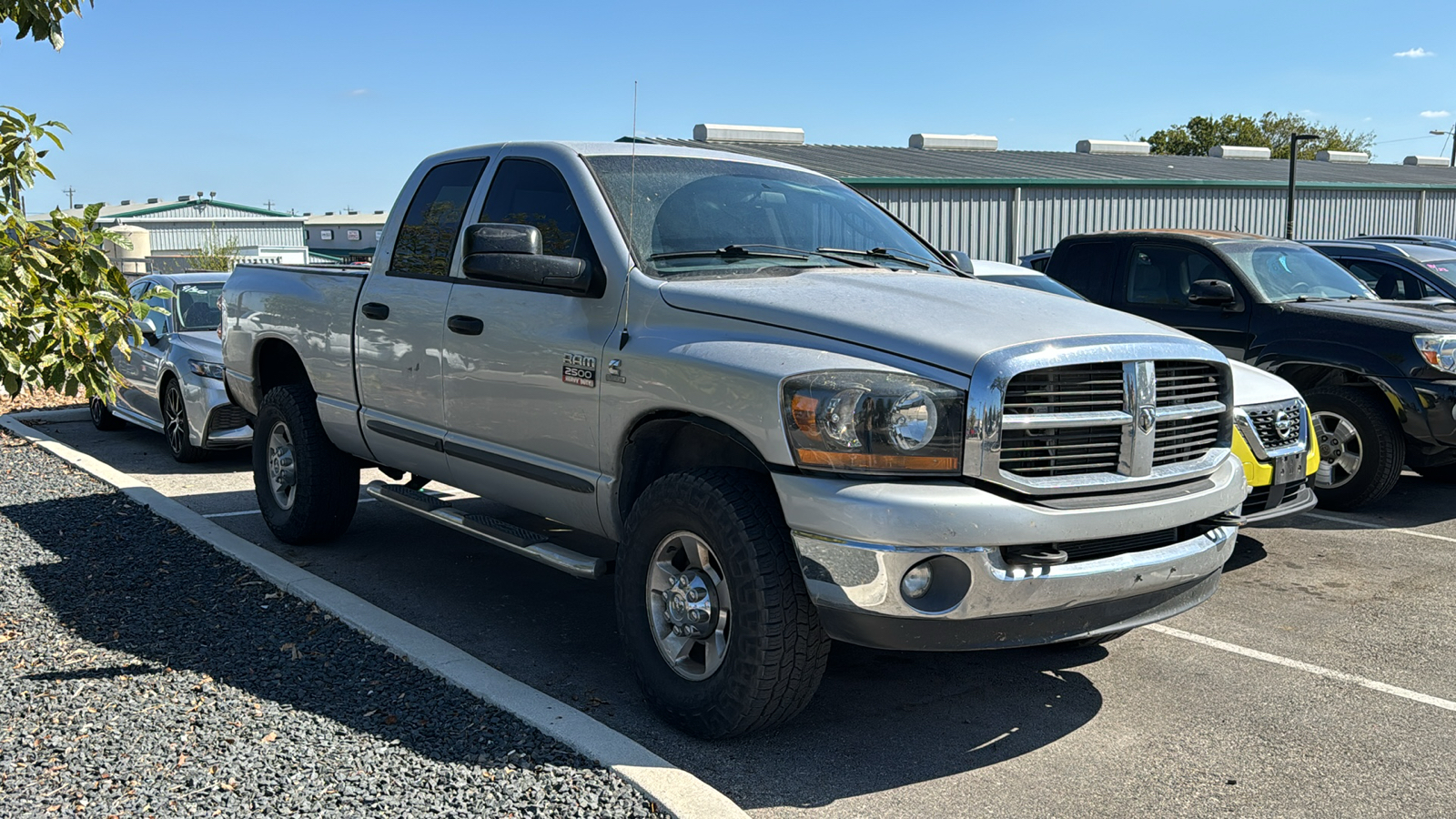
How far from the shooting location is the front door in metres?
4.70

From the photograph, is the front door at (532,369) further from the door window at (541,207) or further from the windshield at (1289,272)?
the windshield at (1289,272)

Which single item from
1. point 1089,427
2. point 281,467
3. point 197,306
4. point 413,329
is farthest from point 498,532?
point 197,306

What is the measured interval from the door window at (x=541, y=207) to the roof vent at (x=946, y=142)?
25.4 meters

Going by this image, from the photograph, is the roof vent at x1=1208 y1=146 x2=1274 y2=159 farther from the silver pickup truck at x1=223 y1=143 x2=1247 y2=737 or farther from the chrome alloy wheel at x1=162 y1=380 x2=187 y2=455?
the silver pickup truck at x1=223 y1=143 x2=1247 y2=737

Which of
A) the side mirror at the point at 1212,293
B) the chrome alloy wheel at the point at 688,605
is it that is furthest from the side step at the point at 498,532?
the side mirror at the point at 1212,293

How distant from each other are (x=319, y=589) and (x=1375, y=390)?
6856 millimetres

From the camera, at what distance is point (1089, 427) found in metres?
3.88

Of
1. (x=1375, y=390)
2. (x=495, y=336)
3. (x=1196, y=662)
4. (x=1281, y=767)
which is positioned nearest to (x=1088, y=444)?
(x=1281, y=767)

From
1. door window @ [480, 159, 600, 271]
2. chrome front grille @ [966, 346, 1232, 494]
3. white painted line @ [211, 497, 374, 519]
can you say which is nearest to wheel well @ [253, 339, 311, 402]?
white painted line @ [211, 497, 374, 519]

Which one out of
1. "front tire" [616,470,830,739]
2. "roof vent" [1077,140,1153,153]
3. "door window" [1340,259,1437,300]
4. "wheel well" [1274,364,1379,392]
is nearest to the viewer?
"front tire" [616,470,830,739]

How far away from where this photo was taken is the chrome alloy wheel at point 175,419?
1016 centimetres

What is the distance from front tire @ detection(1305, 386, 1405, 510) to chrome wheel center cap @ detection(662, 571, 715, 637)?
18.1ft

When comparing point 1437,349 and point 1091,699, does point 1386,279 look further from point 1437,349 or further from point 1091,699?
point 1091,699

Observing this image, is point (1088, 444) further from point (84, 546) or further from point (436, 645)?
point (84, 546)
